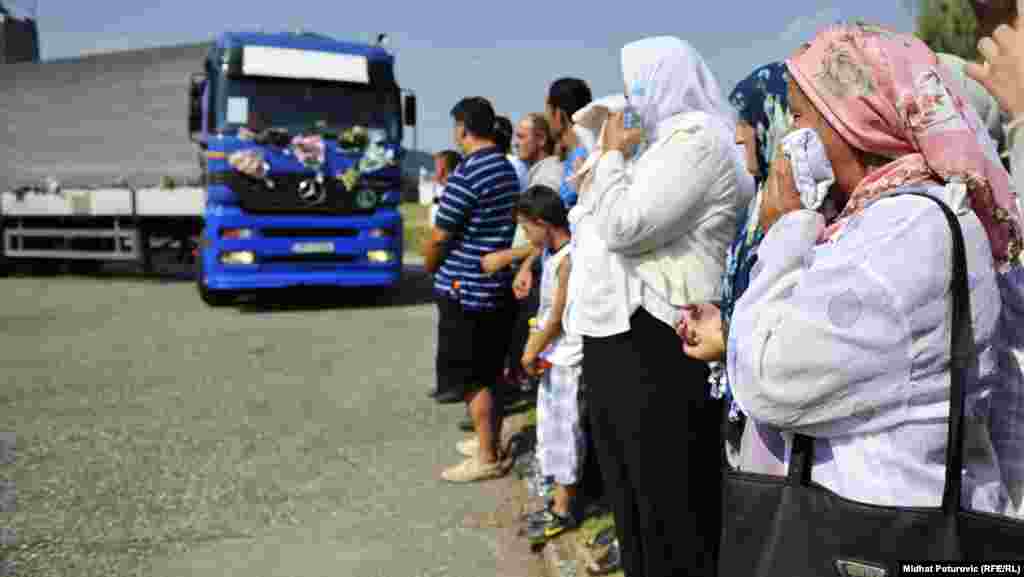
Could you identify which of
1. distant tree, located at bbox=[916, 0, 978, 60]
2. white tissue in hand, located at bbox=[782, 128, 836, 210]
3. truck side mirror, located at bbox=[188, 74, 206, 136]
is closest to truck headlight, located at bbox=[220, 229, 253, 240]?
truck side mirror, located at bbox=[188, 74, 206, 136]

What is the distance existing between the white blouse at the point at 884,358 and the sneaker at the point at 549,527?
2392 millimetres

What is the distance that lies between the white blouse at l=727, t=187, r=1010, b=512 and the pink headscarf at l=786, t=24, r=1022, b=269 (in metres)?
0.05

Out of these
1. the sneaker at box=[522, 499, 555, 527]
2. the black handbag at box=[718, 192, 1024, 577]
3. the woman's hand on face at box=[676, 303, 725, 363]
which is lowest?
the sneaker at box=[522, 499, 555, 527]

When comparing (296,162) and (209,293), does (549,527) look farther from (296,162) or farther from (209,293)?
(209,293)

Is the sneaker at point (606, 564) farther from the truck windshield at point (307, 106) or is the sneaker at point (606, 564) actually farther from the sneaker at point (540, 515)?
the truck windshield at point (307, 106)

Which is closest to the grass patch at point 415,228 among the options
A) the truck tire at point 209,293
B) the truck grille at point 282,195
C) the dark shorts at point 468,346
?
the truck tire at point 209,293

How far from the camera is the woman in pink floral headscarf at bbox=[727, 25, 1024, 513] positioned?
4.08 feet

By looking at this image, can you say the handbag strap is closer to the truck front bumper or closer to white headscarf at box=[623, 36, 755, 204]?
white headscarf at box=[623, 36, 755, 204]

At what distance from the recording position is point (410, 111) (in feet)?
35.2

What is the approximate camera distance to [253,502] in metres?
4.14

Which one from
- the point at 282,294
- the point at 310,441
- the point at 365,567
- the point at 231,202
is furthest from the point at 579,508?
the point at 282,294

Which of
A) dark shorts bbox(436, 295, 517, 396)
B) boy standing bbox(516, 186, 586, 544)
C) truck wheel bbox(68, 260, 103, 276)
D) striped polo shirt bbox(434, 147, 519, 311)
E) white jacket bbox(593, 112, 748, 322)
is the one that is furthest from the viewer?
truck wheel bbox(68, 260, 103, 276)

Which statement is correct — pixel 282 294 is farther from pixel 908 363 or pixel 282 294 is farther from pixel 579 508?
pixel 908 363

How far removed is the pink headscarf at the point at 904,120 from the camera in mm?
1295
